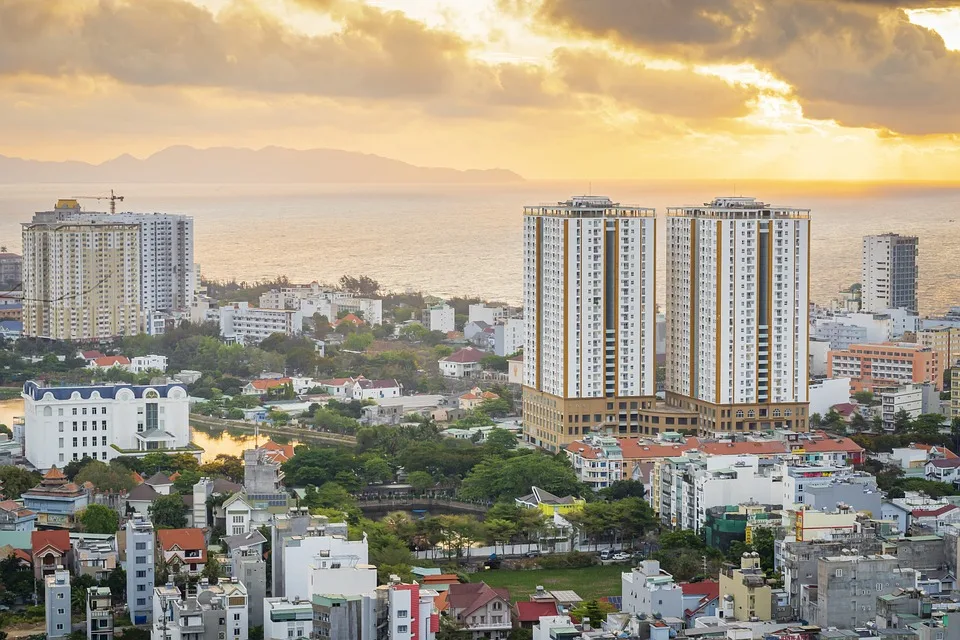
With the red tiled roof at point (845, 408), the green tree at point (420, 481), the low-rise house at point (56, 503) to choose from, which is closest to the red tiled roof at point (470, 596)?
the low-rise house at point (56, 503)

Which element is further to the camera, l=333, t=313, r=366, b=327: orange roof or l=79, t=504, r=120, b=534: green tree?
l=333, t=313, r=366, b=327: orange roof

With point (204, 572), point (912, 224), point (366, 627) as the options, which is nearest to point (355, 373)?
point (204, 572)

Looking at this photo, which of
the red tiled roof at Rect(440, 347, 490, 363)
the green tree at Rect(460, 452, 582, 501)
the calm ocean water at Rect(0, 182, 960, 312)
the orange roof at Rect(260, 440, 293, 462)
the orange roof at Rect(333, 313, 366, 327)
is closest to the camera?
the green tree at Rect(460, 452, 582, 501)

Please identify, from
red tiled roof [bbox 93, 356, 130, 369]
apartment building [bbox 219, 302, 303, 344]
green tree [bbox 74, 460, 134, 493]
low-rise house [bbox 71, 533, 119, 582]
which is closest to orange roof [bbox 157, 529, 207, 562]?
low-rise house [bbox 71, 533, 119, 582]

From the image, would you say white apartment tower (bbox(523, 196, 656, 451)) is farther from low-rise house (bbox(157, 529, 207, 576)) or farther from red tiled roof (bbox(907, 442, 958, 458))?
low-rise house (bbox(157, 529, 207, 576))

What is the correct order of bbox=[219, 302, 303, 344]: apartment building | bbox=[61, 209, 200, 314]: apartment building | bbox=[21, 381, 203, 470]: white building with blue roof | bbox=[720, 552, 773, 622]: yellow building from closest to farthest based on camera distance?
bbox=[720, 552, 773, 622]: yellow building
bbox=[21, 381, 203, 470]: white building with blue roof
bbox=[219, 302, 303, 344]: apartment building
bbox=[61, 209, 200, 314]: apartment building

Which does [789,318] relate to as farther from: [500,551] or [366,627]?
[366,627]
